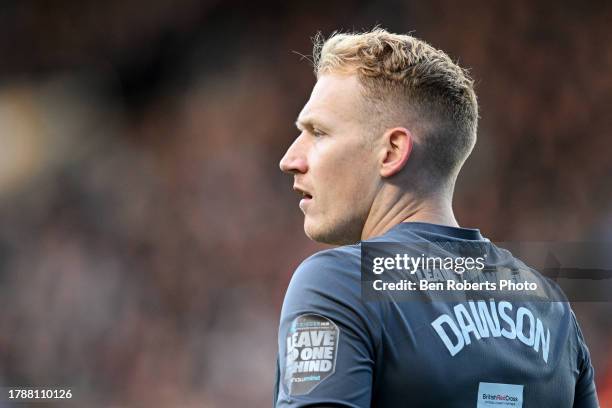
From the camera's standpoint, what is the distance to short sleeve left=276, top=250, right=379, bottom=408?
32.1 inches

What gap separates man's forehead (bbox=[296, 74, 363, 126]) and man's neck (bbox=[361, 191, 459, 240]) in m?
0.13

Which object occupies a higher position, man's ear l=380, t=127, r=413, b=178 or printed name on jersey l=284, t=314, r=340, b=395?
man's ear l=380, t=127, r=413, b=178

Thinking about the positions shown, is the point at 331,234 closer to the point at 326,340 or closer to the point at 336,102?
the point at 336,102

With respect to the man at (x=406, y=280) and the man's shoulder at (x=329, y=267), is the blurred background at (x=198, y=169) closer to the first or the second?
the man at (x=406, y=280)

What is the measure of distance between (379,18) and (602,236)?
6.42 ft

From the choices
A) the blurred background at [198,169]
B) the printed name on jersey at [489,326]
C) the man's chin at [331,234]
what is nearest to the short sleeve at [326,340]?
the printed name on jersey at [489,326]

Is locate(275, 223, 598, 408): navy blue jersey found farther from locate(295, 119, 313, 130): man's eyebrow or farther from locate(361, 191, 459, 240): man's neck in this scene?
locate(295, 119, 313, 130): man's eyebrow

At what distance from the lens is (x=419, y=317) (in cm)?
88

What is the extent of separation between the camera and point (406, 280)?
920 millimetres

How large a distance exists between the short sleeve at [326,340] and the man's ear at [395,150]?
0.71 ft

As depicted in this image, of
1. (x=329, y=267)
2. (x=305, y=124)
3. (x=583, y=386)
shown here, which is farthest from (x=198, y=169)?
(x=329, y=267)

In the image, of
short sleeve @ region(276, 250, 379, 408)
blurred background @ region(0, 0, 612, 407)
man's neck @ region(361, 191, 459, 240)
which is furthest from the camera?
blurred background @ region(0, 0, 612, 407)

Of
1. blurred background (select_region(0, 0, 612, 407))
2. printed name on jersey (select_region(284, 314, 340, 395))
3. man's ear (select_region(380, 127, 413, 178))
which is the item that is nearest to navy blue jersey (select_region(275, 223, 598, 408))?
printed name on jersey (select_region(284, 314, 340, 395))

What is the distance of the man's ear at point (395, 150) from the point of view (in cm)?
105
